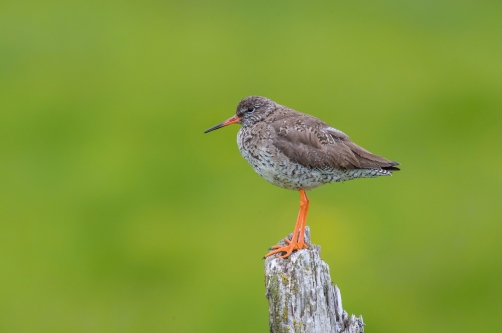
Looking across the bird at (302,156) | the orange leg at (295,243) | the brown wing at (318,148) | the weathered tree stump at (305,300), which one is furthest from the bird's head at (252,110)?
the weathered tree stump at (305,300)

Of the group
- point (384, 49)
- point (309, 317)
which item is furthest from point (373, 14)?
point (309, 317)

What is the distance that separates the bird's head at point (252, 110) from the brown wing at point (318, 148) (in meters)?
0.45

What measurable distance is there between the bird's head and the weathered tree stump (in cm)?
263

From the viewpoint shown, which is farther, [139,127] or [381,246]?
[139,127]

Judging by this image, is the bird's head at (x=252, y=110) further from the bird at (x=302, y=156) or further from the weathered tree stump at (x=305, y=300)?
the weathered tree stump at (x=305, y=300)

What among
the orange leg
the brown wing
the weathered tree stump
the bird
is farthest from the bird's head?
the weathered tree stump

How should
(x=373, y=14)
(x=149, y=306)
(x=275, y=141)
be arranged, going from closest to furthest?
(x=275, y=141)
(x=149, y=306)
(x=373, y=14)

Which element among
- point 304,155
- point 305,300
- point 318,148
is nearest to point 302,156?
point 304,155

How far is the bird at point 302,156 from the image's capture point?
801 cm

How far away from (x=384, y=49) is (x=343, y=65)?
165 centimetres

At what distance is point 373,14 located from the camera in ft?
78.8

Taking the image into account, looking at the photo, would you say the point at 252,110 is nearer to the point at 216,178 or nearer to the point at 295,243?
the point at 295,243

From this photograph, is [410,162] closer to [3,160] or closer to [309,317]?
[3,160]

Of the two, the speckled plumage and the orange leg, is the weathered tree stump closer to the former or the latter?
the orange leg
